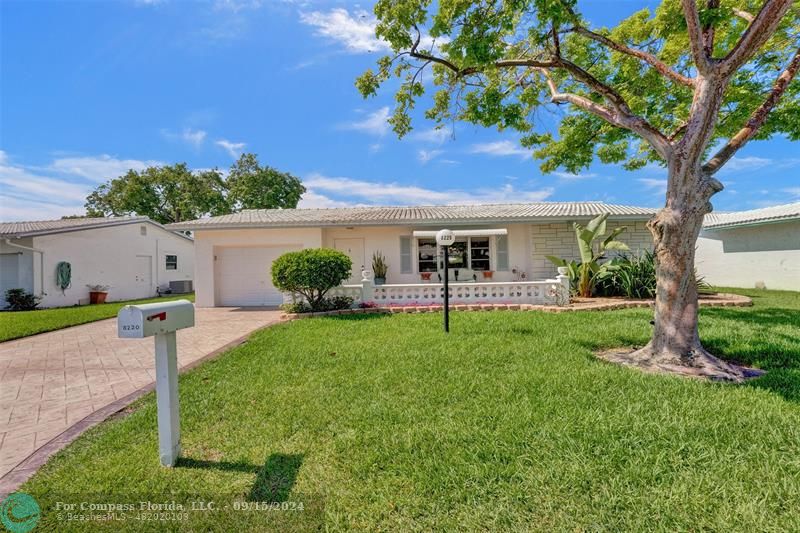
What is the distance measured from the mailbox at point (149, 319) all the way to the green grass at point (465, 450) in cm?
121

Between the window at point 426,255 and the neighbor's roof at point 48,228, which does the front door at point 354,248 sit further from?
the neighbor's roof at point 48,228

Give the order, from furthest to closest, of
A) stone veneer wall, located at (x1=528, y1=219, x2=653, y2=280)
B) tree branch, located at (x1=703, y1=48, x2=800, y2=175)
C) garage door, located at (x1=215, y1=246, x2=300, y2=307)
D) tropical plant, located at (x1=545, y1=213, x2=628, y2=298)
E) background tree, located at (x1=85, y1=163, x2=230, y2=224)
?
background tree, located at (x1=85, y1=163, x2=230, y2=224)
garage door, located at (x1=215, y1=246, x2=300, y2=307)
stone veneer wall, located at (x1=528, y1=219, x2=653, y2=280)
tropical plant, located at (x1=545, y1=213, x2=628, y2=298)
tree branch, located at (x1=703, y1=48, x2=800, y2=175)

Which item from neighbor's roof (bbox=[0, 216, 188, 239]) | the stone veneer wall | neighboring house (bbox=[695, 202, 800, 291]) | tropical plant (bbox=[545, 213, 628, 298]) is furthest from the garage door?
neighboring house (bbox=[695, 202, 800, 291])

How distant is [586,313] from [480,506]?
871 centimetres

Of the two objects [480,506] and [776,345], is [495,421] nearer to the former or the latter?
[480,506]

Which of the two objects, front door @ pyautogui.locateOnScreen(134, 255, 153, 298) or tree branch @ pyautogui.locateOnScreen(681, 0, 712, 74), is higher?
tree branch @ pyautogui.locateOnScreen(681, 0, 712, 74)

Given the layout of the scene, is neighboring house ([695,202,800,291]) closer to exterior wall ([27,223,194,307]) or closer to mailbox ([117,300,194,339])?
mailbox ([117,300,194,339])

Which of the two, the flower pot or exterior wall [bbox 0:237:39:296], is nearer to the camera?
exterior wall [bbox 0:237:39:296]

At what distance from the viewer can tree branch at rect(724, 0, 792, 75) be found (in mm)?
4383

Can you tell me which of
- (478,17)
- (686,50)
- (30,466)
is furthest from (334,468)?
(686,50)

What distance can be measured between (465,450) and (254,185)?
39.4m

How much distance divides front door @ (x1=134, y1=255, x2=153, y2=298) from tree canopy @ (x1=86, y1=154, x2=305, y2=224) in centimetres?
1582

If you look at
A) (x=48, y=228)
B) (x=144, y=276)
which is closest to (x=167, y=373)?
(x=48, y=228)

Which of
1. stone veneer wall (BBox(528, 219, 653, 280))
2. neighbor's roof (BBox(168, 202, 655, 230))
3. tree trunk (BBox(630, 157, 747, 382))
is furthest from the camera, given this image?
stone veneer wall (BBox(528, 219, 653, 280))
